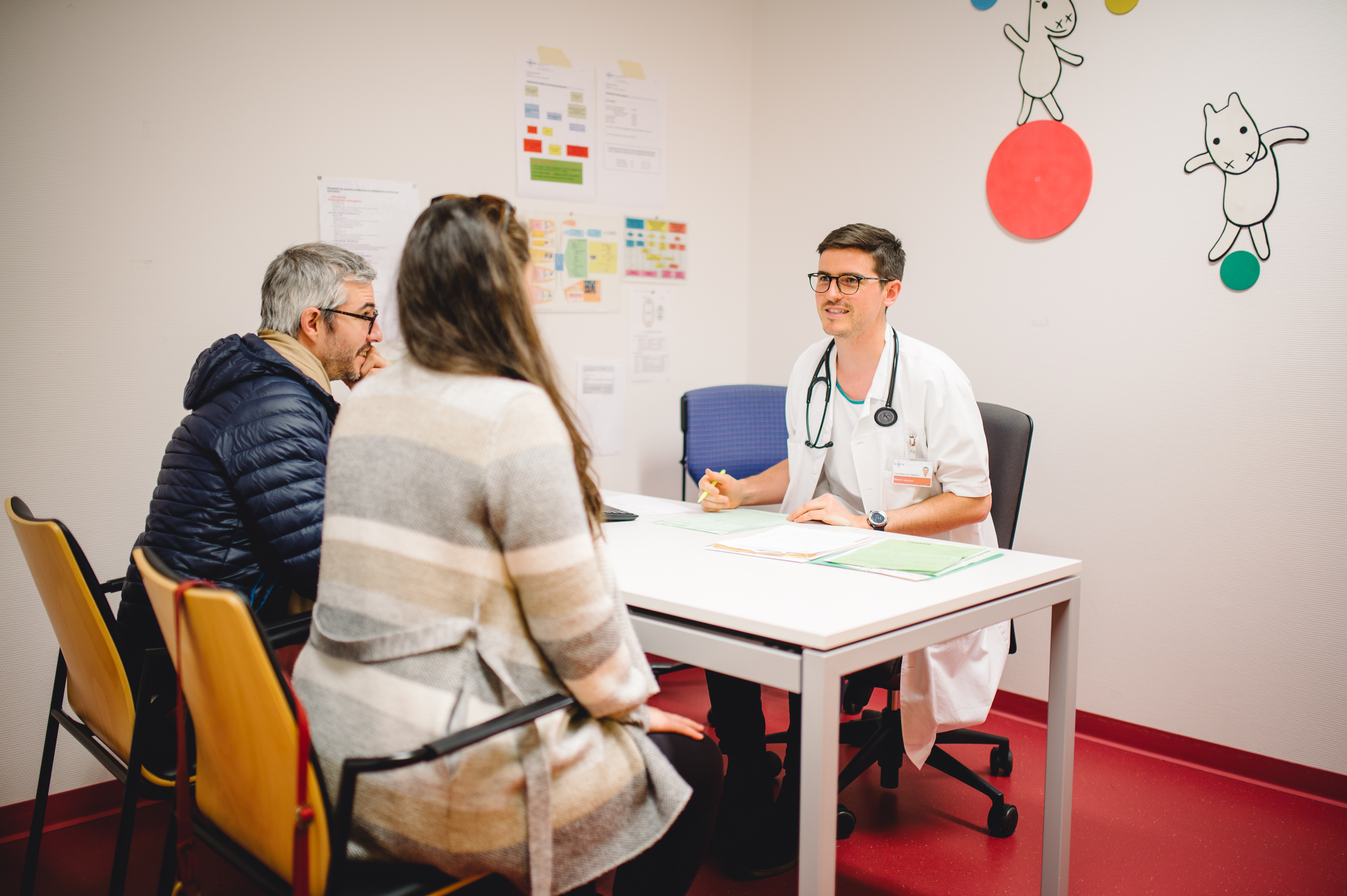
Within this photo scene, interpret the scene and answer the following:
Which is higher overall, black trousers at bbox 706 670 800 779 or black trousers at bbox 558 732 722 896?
black trousers at bbox 558 732 722 896

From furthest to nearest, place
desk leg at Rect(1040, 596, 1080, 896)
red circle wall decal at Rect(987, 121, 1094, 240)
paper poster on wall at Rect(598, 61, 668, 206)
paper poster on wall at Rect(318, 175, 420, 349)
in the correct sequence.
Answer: paper poster on wall at Rect(598, 61, 668, 206) → red circle wall decal at Rect(987, 121, 1094, 240) → paper poster on wall at Rect(318, 175, 420, 349) → desk leg at Rect(1040, 596, 1080, 896)

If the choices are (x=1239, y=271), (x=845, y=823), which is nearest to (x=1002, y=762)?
(x=845, y=823)

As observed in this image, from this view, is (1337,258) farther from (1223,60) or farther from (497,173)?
(497,173)

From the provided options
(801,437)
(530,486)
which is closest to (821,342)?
(801,437)

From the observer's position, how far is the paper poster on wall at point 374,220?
8.29 feet

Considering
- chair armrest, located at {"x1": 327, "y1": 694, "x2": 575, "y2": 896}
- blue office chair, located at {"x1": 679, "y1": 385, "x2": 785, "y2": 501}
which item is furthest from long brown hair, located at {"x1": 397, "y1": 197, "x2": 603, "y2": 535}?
blue office chair, located at {"x1": 679, "y1": 385, "x2": 785, "y2": 501}

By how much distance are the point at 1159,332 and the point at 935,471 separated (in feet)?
2.94

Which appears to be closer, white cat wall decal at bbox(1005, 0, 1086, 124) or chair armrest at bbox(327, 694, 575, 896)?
chair armrest at bbox(327, 694, 575, 896)

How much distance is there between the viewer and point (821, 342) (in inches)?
99.3

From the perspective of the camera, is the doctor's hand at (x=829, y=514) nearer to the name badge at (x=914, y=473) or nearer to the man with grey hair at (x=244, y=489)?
the name badge at (x=914, y=473)

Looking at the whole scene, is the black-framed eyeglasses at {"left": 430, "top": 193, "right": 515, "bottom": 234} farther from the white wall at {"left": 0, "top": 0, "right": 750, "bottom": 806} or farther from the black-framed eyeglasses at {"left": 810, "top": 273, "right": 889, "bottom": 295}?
the black-framed eyeglasses at {"left": 810, "top": 273, "right": 889, "bottom": 295}

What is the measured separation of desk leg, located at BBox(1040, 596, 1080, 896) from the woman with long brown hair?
2.83ft

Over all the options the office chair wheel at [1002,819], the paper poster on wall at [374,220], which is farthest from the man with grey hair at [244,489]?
the office chair wheel at [1002,819]

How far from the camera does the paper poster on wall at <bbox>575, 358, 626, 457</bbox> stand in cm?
318
